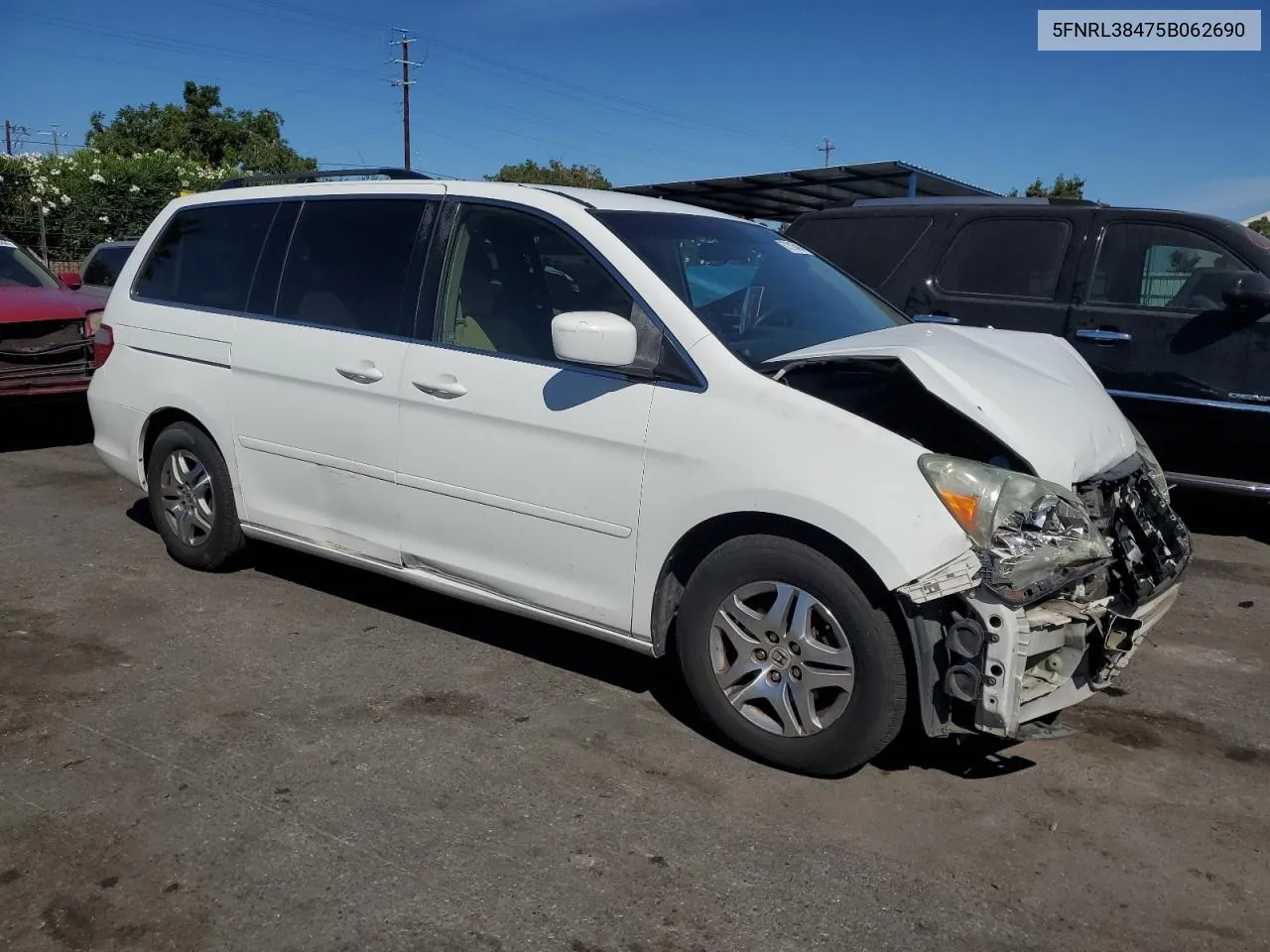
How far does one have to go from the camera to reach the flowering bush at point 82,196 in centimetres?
2631

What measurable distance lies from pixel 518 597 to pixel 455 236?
4.79 feet

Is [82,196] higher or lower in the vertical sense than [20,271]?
higher

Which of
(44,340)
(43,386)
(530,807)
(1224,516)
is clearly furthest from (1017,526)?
(44,340)

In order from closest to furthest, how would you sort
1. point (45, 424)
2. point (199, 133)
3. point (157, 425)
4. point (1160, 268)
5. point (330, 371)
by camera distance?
point (330, 371) < point (157, 425) < point (1160, 268) < point (45, 424) < point (199, 133)

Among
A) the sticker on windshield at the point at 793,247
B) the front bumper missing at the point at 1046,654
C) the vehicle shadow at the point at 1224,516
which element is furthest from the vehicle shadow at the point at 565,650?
the vehicle shadow at the point at 1224,516

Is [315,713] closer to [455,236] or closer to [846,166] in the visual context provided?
[455,236]

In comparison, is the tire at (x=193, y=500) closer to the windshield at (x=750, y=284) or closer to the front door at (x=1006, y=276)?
the windshield at (x=750, y=284)

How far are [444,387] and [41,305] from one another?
246 inches

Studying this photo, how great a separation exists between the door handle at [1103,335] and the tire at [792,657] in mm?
3853

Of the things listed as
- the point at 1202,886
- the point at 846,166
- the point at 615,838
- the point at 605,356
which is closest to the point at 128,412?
the point at 605,356

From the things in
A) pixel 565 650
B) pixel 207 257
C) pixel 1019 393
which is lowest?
pixel 565 650

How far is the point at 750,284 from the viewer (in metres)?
4.30

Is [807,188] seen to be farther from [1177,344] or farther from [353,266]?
[353,266]

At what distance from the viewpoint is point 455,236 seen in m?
4.33
